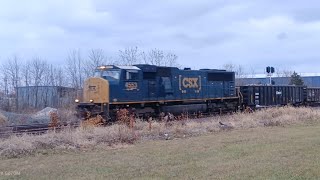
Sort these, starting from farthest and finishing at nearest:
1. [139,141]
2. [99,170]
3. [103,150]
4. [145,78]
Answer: [145,78], [139,141], [103,150], [99,170]

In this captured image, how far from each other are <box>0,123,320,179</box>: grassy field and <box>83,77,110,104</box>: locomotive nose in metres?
11.1

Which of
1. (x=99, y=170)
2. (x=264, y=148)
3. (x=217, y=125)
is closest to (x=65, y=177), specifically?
(x=99, y=170)

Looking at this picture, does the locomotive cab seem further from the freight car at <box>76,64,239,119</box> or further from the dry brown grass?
the dry brown grass

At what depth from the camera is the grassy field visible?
8.87 m

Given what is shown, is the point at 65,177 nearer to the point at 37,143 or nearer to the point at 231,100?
the point at 37,143

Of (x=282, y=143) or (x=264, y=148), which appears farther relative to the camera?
(x=282, y=143)

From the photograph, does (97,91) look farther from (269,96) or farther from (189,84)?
(269,96)

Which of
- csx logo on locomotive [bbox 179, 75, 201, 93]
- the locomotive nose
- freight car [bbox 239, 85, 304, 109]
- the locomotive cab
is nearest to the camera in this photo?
the locomotive cab

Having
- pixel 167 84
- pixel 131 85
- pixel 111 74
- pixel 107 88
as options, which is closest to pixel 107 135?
pixel 107 88

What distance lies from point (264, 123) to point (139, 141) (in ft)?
31.0

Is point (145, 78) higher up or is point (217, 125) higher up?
point (145, 78)

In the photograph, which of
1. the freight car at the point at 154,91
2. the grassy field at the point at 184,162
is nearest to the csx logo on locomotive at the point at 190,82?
the freight car at the point at 154,91

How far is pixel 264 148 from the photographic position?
12656 millimetres

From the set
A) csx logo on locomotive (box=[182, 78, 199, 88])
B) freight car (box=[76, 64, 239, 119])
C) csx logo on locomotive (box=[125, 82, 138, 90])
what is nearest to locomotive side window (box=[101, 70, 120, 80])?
freight car (box=[76, 64, 239, 119])
